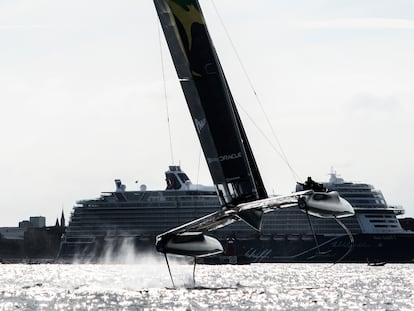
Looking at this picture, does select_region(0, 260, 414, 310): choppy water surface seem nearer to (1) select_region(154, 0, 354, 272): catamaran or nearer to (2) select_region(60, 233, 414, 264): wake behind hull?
(1) select_region(154, 0, 354, 272): catamaran

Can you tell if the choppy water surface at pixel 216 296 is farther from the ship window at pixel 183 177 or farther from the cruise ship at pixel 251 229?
the ship window at pixel 183 177

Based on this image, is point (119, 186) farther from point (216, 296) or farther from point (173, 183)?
point (216, 296)

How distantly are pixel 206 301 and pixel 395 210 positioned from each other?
6949 centimetres

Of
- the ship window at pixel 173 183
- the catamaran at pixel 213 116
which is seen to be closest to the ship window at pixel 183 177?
the ship window at pixel 173 183

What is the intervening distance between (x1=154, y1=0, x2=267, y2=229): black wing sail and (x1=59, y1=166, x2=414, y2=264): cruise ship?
67.1m

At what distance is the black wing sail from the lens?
1443 inches

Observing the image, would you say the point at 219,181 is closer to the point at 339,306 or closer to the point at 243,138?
the point at 243,138

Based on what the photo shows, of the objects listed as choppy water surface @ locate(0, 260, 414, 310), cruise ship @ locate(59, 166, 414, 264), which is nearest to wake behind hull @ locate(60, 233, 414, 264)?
cruise ship @ locate(59, 166, 414, 264)

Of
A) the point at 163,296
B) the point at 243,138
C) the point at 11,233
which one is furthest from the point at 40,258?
the point at 243,138

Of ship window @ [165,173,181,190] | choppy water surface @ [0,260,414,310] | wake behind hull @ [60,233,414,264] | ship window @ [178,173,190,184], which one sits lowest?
choppy water surface @ [0,260,414,310]

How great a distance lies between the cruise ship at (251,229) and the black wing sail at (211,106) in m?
67.1

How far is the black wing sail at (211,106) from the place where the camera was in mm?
36656

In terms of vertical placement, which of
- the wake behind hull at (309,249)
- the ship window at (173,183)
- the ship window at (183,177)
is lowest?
the wake behind hull at (309,249)

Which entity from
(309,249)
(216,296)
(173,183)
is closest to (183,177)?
(173,183)
